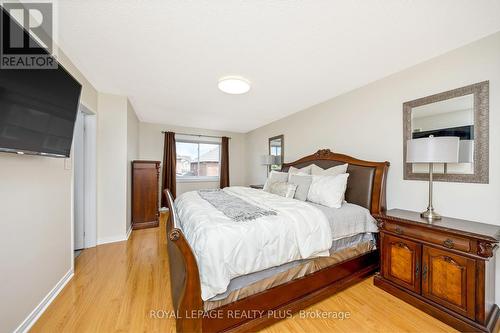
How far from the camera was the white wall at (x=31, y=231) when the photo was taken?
1332 millimetres

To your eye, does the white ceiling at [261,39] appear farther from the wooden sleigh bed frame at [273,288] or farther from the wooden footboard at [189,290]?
the wooden footboard at [189,290]

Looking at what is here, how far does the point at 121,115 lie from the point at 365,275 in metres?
4.08

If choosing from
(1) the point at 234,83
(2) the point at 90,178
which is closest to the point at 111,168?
(2) the point at 90,178

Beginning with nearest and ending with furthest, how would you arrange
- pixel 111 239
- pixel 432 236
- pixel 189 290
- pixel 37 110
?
1. pixel 189 290
2. pixel 37 110
3. pixel 432 236
4. pixel 111 239

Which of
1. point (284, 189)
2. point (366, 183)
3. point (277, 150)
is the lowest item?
point (284, 189)

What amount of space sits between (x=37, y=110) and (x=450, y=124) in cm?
360

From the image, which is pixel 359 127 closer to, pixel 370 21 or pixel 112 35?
pixel 370 21

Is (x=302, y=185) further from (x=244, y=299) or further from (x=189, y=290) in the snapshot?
(x=189, y=290)

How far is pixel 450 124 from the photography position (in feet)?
6.38

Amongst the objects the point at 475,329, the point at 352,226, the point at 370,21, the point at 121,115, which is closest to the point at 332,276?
the point at 352,226

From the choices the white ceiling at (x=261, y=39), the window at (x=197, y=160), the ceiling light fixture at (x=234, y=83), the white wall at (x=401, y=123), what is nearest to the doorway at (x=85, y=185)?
the white ceiling at (x=261, y=39)

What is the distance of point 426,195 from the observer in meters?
2.12

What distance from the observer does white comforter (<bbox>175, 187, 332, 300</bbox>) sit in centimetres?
128

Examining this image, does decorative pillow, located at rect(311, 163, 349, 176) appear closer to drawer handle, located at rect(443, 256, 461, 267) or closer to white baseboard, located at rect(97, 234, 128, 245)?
drawer handle, located at rect(443, 256, 461, 267)
